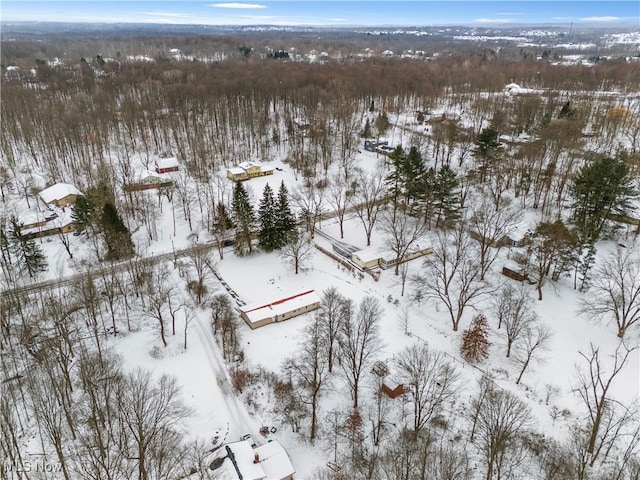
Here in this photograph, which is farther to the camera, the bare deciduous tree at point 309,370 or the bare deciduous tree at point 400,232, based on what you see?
the bare deciduous tree at point 400,232

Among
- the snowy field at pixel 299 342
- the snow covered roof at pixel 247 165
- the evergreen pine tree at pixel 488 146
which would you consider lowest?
the snowy field at pixel 299 342

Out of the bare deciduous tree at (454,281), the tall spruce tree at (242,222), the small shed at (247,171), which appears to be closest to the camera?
the bare deciduous tree at (454,281)

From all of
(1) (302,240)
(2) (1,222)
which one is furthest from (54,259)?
(1) (302,240)

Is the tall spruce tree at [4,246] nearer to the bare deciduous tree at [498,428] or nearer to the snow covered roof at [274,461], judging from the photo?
the snow covered roof at [274,461]

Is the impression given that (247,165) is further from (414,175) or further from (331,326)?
(331,326)

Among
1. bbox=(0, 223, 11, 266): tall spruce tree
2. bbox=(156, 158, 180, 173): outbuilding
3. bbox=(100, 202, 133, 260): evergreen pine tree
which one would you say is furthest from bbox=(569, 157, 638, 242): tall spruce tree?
bbox=(156, 158, 180, 173): outbuilding

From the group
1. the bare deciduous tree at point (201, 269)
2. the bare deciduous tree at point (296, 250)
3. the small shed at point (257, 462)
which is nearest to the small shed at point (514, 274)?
the bare deciduous tree at point (296, 250)

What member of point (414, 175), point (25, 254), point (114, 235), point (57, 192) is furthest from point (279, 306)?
point (57, 192)
